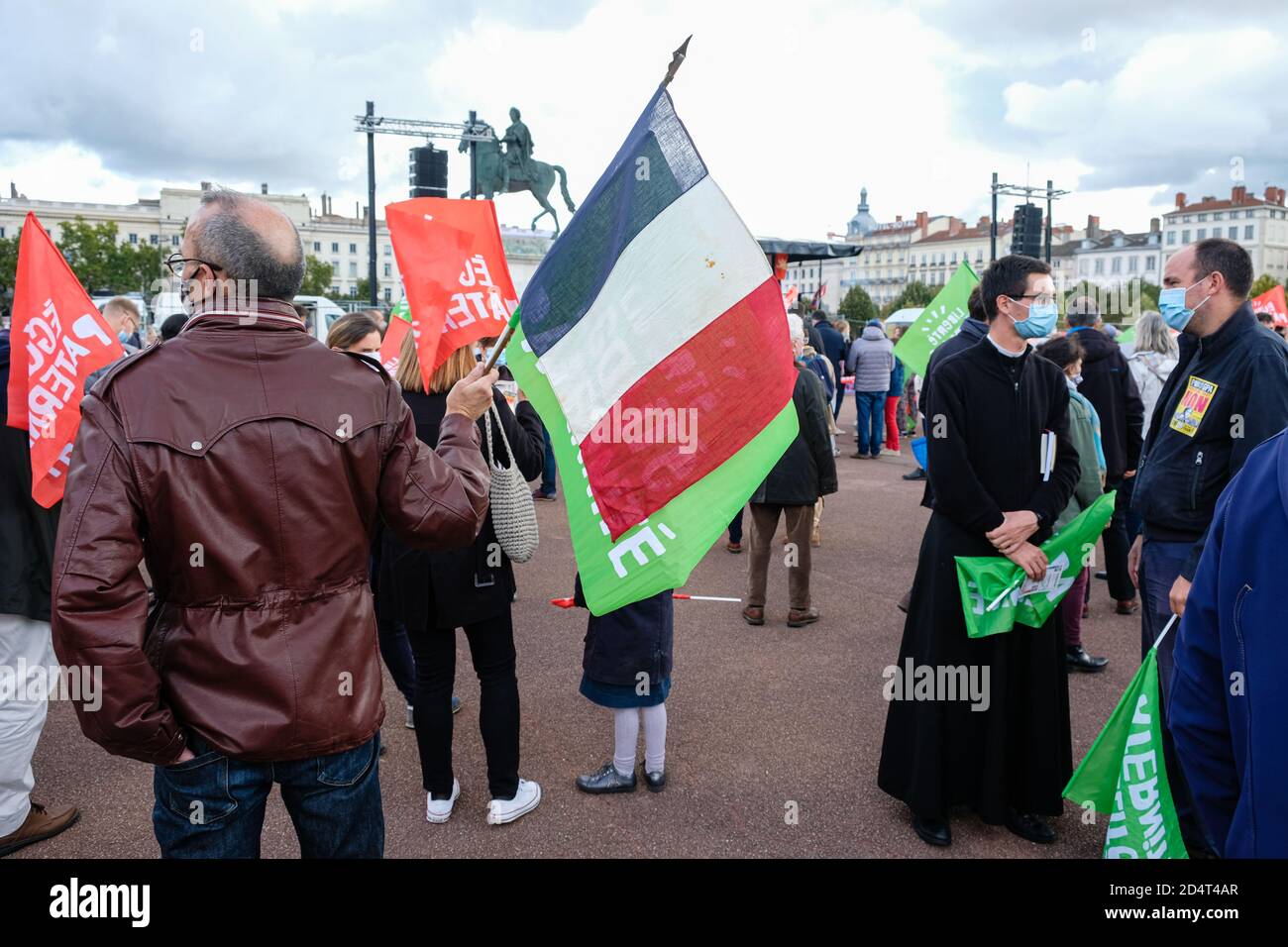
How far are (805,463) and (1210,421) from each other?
2.90 metres

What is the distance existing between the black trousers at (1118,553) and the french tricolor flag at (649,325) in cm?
473

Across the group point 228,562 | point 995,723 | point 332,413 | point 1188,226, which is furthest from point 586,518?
point 1188,226

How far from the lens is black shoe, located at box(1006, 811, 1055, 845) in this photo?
11.6ft

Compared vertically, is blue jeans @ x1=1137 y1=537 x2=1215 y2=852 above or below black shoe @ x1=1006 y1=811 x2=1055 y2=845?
above

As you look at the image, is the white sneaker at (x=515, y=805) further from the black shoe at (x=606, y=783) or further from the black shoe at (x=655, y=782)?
the black shoe at (x=655, y=782)

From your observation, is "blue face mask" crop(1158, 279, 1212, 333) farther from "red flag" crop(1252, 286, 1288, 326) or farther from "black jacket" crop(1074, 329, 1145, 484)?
"red flag" crop(1252, 286, 1288, 326)

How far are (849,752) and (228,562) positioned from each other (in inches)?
126

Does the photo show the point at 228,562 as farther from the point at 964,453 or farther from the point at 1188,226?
the point at 1188,226

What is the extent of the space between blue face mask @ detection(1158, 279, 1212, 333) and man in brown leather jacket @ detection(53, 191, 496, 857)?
3189 mm

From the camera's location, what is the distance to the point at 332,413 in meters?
2.01

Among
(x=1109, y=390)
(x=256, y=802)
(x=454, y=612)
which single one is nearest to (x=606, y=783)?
(x=454, y=612)

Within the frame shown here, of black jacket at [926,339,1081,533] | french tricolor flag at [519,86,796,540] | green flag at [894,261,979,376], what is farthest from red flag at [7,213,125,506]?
green flag at [894,261,979,376]

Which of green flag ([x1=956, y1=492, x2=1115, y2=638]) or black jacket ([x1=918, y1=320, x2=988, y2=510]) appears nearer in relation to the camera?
green flag ([x1=956, y1=492, x2=1115, y2=638])

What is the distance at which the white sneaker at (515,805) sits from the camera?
3590 mm
